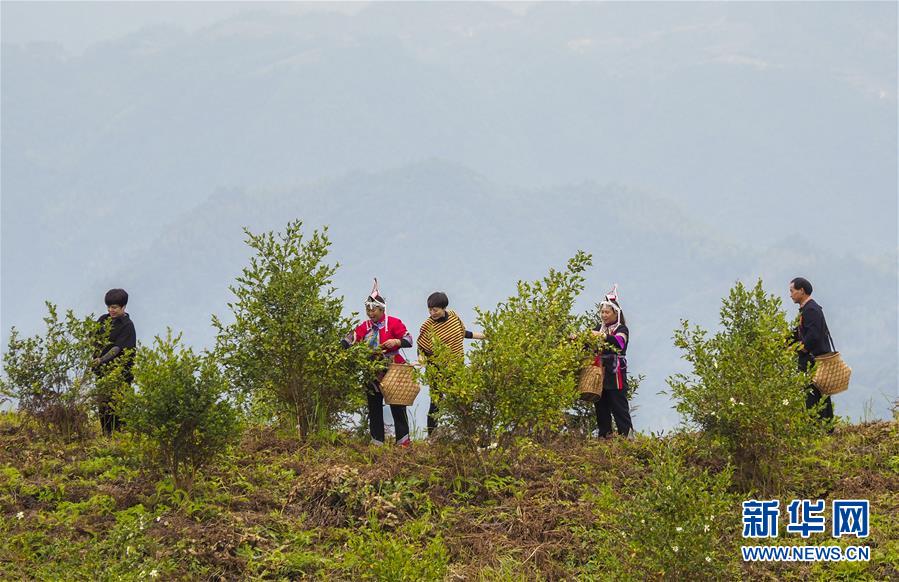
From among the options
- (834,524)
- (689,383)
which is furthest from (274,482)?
(834,524)

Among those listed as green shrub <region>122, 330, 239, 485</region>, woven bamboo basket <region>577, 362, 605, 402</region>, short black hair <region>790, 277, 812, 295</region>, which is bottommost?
green shrub <region>122, 330, 239, 485</region>

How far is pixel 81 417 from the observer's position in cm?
1111

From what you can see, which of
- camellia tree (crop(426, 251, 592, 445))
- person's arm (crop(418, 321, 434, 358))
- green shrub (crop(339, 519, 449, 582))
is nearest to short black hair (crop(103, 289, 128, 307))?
person's arm (crop(418, 321, 434, 358))

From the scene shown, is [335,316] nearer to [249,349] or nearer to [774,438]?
[249,349]

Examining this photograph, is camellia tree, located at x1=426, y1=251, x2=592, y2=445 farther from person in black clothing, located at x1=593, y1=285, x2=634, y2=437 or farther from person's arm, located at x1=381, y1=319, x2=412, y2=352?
person in black clothing, located at x1=593, y1=285, x2=634, y2=437

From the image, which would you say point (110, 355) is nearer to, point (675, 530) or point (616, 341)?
point (616, 341)

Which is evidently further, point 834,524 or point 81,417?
point 81,417

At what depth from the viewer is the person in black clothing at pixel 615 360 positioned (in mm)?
11719

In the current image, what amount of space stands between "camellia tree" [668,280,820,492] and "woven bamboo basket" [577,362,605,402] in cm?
168

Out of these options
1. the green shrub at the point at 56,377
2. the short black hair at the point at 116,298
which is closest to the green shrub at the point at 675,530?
the green shrub at the point at 56,377

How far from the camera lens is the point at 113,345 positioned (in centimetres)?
1191

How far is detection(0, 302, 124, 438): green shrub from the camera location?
36.0ft

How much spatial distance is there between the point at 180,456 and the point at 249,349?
6.51ft

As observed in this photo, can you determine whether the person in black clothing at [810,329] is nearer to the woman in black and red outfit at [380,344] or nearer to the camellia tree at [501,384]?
the camellia tree at [501,384]
